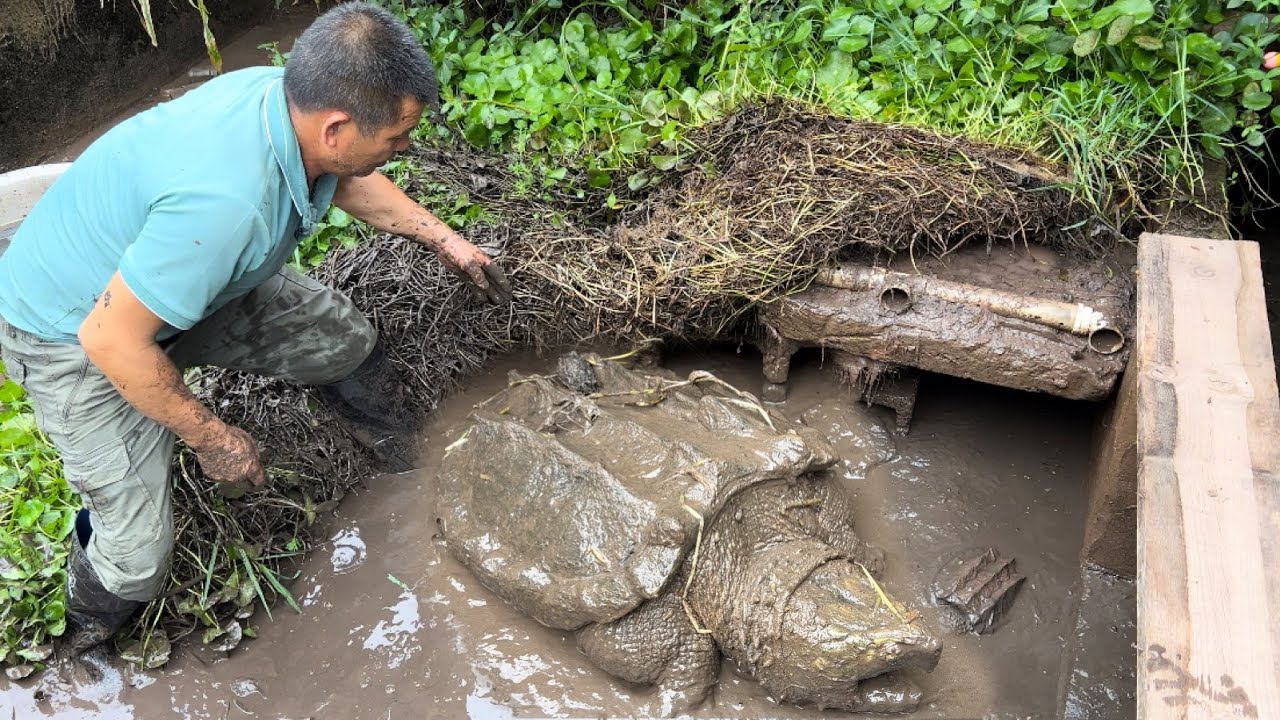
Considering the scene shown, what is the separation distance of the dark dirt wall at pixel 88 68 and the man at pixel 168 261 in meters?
2.99

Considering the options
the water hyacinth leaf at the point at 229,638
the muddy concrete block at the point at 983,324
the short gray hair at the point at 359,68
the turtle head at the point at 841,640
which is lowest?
the water hyacinth leaf at the point at 229,638

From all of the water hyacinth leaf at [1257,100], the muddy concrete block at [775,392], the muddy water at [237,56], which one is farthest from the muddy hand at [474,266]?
the water hyacinth leaf at [1257,100]

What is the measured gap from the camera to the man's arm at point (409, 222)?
11.7ft

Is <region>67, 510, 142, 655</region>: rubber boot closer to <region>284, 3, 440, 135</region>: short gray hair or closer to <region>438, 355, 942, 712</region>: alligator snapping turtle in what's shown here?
<region>438, 355, 942, 712</region>: alligator snapping turtle

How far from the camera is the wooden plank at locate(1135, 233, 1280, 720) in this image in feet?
7.07

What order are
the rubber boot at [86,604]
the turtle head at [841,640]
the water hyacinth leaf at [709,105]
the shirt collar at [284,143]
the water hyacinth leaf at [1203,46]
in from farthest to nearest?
the water hyacinth leaf at [709,105] < the water hyacinth leaf at [1203,46] < the rubber boot at [86,604] < the turtle head at [841,640] < the shirt collar at [284,143]

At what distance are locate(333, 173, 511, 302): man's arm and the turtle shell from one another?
1.76ft

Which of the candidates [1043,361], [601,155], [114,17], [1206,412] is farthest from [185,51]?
[1206,412]

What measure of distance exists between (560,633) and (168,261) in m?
1.93

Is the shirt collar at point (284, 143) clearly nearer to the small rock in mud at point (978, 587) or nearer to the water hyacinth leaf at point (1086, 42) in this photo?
the small rock in mud at point (978, 587)

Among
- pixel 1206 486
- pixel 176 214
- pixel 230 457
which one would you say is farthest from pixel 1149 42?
pixel 230 457

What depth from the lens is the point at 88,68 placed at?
566 cm

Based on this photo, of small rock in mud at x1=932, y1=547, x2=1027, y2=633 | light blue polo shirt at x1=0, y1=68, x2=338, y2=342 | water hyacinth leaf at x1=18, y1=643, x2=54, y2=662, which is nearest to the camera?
light blue polo shirt at x1=0, y1=68, x2=338, y2=342

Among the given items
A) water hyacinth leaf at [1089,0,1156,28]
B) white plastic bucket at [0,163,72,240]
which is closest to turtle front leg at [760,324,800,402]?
water hyacinth leaf at [1089,0,1156,28]
